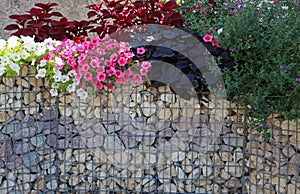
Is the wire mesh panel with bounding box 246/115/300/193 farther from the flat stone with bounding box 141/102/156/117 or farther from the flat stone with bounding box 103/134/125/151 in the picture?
the flat stone with bounding box 103/134/125/151

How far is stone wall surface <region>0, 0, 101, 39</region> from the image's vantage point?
4.06 m

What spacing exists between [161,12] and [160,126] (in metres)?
0.89

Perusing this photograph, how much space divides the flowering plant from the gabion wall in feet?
0.70

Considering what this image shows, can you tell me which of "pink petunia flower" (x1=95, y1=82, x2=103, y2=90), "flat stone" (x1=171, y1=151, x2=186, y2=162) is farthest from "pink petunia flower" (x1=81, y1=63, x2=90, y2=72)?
"flat stone" (x1=171, y1=151, x2=186, y2=162)

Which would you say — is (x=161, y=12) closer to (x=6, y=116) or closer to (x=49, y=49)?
(x=49, y=49)

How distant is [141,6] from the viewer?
3078 mm

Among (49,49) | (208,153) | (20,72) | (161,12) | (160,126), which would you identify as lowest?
(208,153)

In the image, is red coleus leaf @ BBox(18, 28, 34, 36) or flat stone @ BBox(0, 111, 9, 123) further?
red coleus leaf @ BBox(18, 28, 34, 36)

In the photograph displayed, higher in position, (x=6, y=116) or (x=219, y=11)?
(x=219, y=11)

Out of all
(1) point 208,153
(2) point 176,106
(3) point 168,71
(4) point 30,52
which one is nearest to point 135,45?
(3) point 168,71

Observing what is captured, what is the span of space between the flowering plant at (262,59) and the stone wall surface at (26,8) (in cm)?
184

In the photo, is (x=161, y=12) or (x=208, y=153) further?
(x=161, y=12)

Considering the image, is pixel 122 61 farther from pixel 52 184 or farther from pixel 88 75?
pixel 52 184

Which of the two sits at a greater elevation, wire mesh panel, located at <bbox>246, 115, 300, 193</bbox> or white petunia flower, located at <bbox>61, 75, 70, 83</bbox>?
white petunia flower, located at <bbox>61, 75, 70, 83</bbox>
